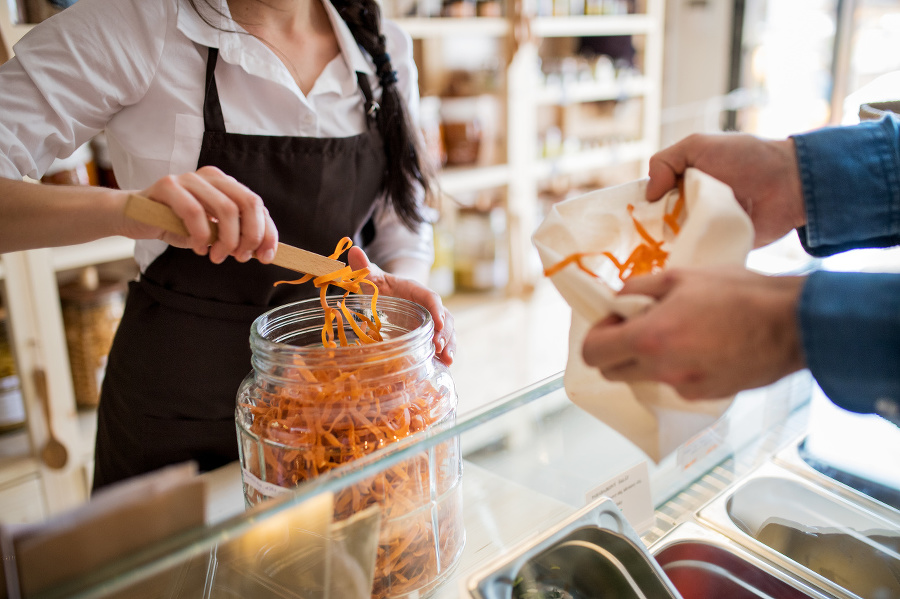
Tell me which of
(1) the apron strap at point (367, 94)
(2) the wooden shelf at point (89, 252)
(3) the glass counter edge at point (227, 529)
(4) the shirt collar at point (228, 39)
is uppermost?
(4) the shirt collar at point (228, 39)

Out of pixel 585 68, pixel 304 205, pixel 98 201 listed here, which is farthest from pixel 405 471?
pixel 585 68

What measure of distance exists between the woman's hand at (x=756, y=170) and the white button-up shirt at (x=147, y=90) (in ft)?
1.84

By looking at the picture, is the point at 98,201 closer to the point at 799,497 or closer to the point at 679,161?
the point at 679,161

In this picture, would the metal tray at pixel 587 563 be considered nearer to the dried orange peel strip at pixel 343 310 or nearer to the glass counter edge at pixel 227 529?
the glass counter edge at pixel 227 529

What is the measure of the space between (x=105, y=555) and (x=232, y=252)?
290mm

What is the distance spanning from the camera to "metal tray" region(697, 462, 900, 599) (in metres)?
0.70

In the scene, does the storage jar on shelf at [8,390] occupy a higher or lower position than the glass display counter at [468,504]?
lower

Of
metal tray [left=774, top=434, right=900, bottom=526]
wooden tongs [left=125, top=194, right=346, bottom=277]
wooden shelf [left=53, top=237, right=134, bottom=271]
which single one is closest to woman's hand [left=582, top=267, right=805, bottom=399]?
wooden tongs [left=125, top=194, right=346, bottom=277]

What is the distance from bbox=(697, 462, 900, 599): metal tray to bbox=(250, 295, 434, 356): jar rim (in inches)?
17.0

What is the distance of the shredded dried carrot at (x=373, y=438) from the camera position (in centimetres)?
56

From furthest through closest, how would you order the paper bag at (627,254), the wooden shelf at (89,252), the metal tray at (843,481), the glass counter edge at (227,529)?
the wooden shelf at (89,252)
the metal tray at (843,481)
the paper bag at (627,254)
the glass counter edge at (227,529)

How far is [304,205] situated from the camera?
3.21 ft

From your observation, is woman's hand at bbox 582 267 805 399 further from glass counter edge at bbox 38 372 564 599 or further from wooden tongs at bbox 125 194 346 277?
wooden tongs at bbox 125 194 346 277

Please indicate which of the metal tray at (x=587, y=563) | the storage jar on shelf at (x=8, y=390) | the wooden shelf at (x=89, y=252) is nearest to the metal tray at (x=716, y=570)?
the metal tray at (x=587, y=563)
